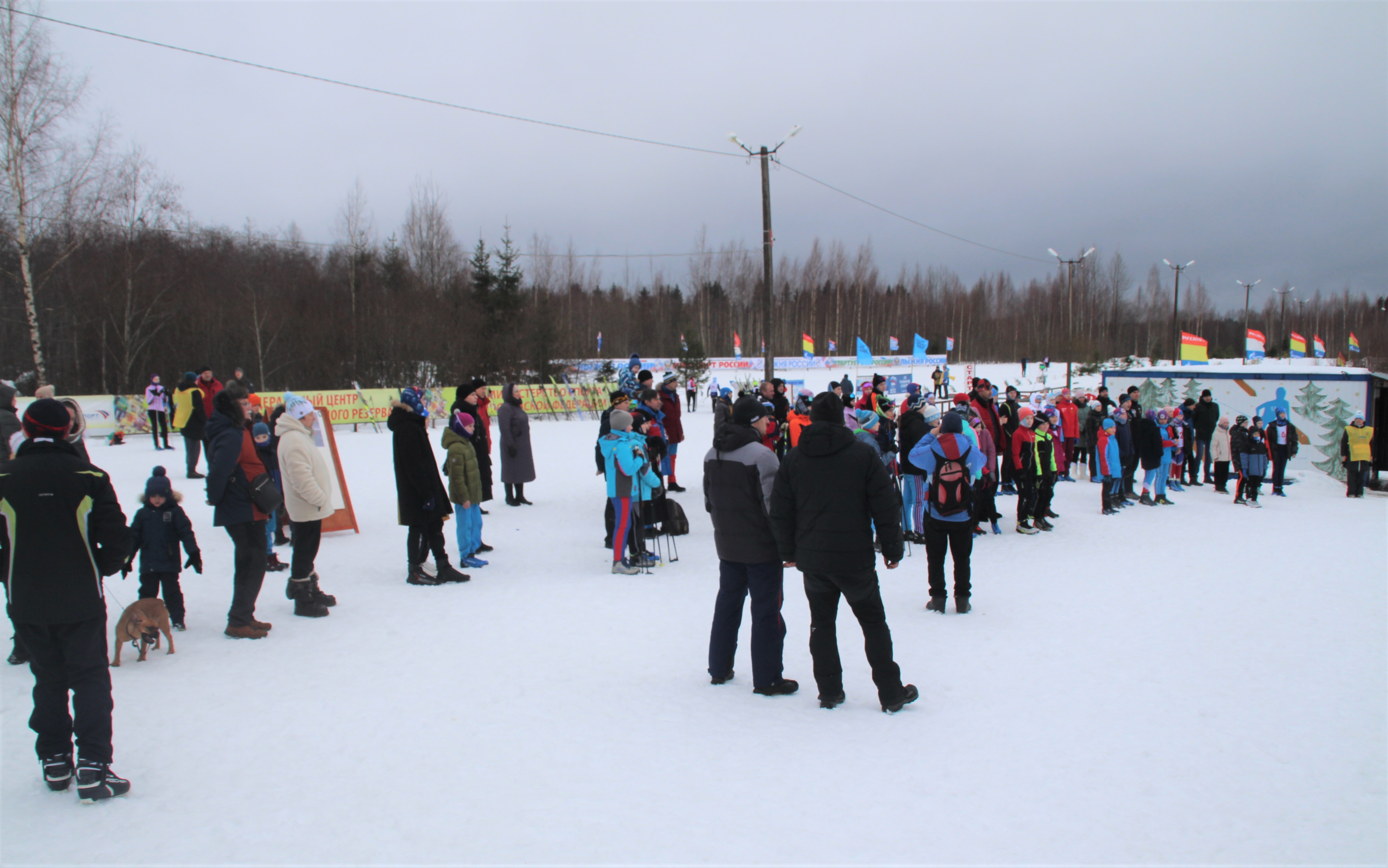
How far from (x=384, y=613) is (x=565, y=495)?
548cm

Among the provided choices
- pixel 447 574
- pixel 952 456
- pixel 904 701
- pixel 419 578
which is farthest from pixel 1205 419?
pixel 419 578

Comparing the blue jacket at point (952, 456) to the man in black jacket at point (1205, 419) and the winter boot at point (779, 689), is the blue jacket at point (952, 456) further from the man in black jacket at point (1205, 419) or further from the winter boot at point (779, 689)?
the man in black jacket at point (1205, 419)

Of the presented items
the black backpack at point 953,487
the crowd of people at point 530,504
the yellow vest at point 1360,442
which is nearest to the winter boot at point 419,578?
the crowd of people at point 530,504

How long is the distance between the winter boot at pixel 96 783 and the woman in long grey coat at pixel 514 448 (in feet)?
22.5

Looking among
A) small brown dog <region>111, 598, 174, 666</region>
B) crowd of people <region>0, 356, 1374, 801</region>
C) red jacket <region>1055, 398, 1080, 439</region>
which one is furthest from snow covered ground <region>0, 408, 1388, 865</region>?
red jacket <region>1055, 398, 1080, 439</region>

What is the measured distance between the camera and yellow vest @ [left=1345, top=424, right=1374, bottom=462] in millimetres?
12695

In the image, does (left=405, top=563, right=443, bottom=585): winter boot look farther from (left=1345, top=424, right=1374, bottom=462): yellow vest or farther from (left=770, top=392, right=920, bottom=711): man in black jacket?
(left=1345, top=424, right=1374, bottom=462): yellow vest

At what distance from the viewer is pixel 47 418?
327 centimetres

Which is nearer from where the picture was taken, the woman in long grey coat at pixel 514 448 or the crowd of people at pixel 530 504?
the crowd of people at pixel 530 504

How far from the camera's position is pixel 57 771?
3.29m

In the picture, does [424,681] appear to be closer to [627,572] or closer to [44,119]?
[627,572]

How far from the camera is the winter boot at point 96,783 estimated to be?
10.5 ft

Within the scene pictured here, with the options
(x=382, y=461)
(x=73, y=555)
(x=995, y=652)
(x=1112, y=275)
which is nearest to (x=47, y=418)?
(x=73, y=555)

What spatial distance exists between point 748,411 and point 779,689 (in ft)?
5.40
